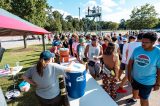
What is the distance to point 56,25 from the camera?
59.0 meters

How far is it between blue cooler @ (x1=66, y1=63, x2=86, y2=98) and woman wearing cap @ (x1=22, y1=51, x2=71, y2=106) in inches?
7.5

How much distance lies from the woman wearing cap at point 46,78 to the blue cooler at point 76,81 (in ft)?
0.62

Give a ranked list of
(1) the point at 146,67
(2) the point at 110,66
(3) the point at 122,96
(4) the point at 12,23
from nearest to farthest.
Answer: (4) the point at 12,23 → (1) the point at 146,67 → (2) the point at 110,66 → (3) the point at 122,96

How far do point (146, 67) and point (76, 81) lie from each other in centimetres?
135

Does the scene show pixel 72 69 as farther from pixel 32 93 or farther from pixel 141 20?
pixel 141 20

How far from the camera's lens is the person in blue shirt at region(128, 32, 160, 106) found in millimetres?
3719

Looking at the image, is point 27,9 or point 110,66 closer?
point 110,66

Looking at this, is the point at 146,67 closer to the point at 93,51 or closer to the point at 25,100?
the point at 93,51

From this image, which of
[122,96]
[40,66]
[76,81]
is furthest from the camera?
[122,96]

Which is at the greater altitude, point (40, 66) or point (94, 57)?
point (40, 66)

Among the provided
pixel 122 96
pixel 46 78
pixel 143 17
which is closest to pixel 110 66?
pixel 122 96

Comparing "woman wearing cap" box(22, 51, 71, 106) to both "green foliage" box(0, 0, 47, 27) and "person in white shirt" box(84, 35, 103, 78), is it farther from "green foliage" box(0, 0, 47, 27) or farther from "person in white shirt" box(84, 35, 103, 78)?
"green foliage" box(0, 0, 47, 27)

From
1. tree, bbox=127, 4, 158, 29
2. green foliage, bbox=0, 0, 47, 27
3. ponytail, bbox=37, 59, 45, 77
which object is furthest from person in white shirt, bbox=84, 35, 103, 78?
tree, bbox=127, 4, 158, 29

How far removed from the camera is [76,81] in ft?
12.9
